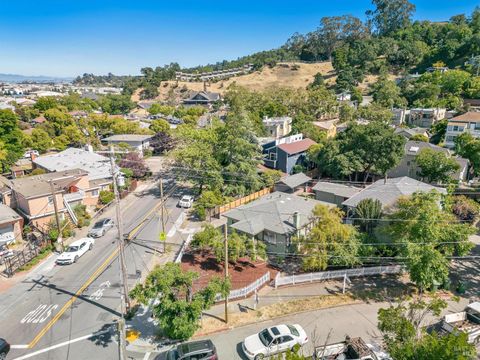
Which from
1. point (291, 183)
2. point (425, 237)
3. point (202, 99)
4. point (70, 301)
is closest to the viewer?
point (425, 237)

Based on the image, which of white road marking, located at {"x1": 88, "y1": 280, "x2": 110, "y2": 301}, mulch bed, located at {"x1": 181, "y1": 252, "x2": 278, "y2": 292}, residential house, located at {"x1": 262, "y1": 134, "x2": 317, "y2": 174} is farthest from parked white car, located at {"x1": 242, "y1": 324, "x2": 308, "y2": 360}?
residential house, located at {"x1": 262, "y1": 134, "x2": 317, "y2": 174}

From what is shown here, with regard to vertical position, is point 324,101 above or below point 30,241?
above

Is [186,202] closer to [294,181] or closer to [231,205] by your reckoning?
[231,205]

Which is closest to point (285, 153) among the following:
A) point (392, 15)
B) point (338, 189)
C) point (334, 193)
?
point (338, 189)

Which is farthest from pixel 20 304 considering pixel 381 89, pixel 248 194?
pixel 381 89

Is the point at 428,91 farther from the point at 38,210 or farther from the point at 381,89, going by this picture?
the point at 38,210

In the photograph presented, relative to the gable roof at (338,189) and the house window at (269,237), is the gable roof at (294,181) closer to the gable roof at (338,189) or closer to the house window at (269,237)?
the gable roof at (338,189)

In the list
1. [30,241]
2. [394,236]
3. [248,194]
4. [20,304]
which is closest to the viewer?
[20,304]
